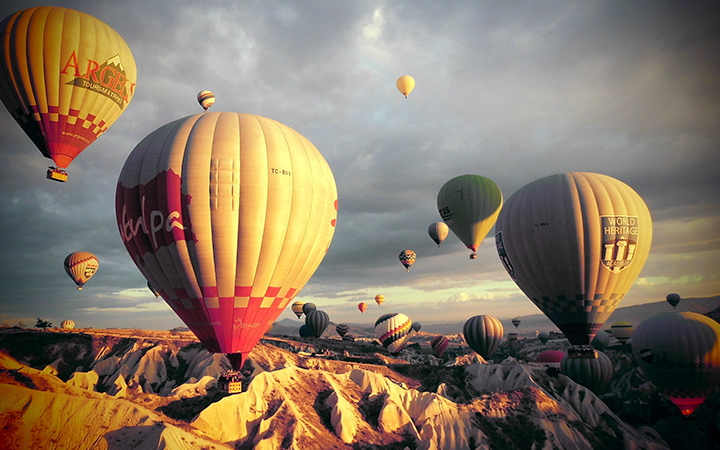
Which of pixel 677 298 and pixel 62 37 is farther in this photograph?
pixel 677 298

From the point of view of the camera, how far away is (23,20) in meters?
30.5

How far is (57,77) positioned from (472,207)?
42.9 meters

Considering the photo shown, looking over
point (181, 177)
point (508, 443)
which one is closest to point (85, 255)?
point (181, 177)

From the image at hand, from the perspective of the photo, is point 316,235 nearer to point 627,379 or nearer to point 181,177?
point 181,177

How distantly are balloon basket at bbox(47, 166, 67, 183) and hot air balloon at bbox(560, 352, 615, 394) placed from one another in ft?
201

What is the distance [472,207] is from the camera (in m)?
53.3

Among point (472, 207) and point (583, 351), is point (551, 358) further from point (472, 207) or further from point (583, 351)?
point (583, 351)

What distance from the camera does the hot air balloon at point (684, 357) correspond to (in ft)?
135

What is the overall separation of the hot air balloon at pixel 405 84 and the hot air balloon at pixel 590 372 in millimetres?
42126

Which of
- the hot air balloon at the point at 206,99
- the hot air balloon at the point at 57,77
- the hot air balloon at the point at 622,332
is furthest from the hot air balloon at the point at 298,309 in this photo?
the hot air balloon at the point at 206,99

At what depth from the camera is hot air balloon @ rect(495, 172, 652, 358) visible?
1254 inches

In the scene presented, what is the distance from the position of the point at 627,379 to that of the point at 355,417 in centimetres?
5579

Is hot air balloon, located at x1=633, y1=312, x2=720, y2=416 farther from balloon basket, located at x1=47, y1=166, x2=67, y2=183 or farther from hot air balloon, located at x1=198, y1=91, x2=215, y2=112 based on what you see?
balloon basket, located at x1=47, y1=166, x2=67, y2=183

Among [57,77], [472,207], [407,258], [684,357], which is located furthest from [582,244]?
[407,258]
